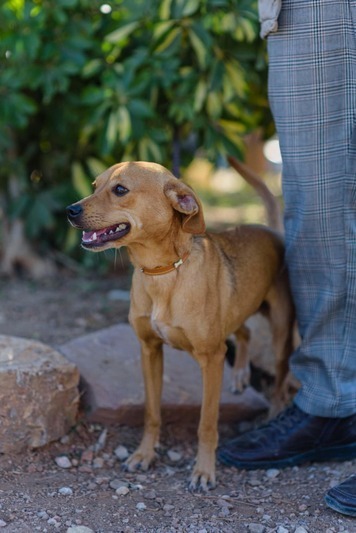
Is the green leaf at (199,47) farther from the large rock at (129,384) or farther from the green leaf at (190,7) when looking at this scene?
the large rock at (129,384)

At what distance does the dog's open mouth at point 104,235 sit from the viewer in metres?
3.11

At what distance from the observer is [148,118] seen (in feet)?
16.5

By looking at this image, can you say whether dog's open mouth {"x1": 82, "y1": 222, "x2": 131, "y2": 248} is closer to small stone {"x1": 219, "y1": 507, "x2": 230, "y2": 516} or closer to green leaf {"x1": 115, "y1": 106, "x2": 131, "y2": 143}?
small stone {"x1": 219, "y1": 507, "x2": 230, "y2": 516}

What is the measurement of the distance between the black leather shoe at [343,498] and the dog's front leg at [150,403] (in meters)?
0.88

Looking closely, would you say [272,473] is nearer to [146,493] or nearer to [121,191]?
[146,493]

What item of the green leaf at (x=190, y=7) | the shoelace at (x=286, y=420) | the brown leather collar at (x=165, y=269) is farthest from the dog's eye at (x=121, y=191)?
the green leaf at (x=190, y=7)

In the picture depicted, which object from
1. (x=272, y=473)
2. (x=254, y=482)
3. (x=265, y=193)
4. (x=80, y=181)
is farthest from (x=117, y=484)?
(x=80, y=181)

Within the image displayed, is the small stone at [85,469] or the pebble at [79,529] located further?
the small stone at [85,469]

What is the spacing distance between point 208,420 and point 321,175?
1.16m

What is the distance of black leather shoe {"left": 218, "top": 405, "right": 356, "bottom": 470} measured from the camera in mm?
3490

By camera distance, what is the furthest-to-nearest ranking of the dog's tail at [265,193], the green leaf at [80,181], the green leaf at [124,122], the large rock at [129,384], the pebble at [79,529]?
the green leaf at [80,181] → the green leaf at [124,122] → the dog's tail at [265,193] → the large rock at [129,384] → the pebble at [79,529]

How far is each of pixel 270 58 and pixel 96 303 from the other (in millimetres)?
2465

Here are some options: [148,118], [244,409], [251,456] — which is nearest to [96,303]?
[148,118]

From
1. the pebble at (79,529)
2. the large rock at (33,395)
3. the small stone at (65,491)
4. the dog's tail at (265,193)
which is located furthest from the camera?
the dog's tail at (265,193)
